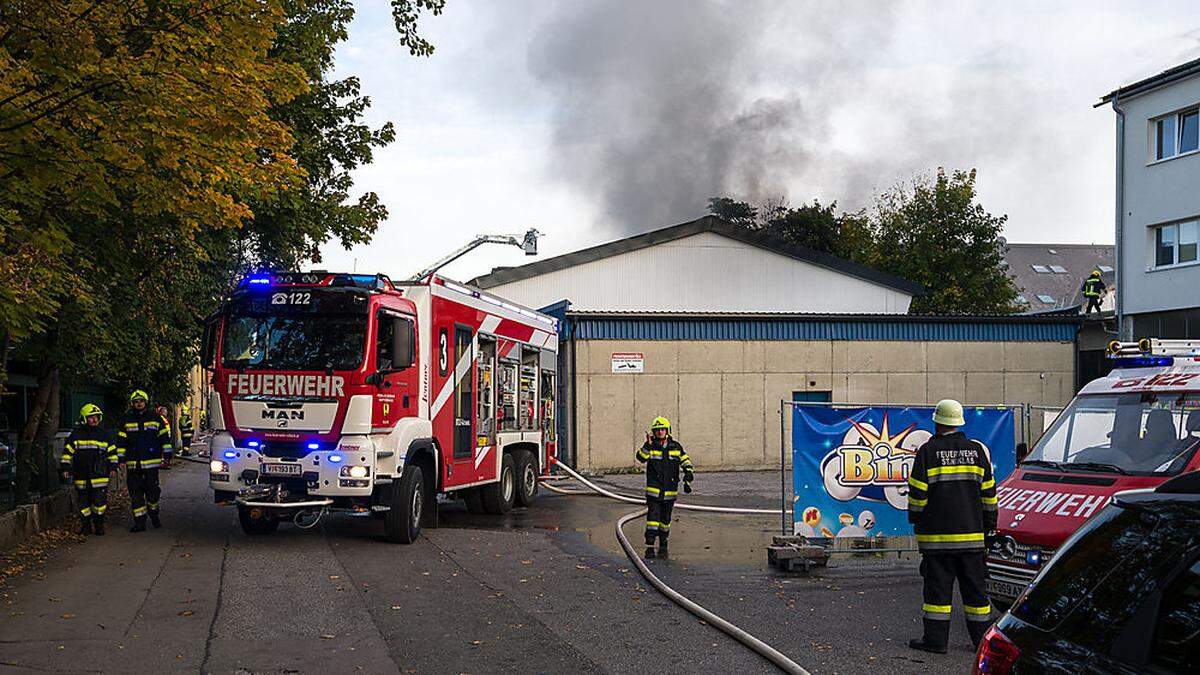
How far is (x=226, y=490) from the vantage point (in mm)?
12656

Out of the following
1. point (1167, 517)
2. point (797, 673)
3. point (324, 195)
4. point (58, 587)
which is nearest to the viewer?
point (1167, 517)

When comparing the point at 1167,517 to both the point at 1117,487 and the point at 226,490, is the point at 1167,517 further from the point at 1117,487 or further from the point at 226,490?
the point at 226,490

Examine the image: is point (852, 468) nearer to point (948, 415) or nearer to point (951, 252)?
point (948, 415)

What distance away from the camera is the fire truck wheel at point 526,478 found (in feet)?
59.0

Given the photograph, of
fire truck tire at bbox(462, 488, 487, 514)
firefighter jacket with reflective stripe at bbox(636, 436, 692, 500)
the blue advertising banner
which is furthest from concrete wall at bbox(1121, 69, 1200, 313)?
firefighter jacket with reflective stripe at bbox(636, 436, 692, 500)

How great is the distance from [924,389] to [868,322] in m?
2.41

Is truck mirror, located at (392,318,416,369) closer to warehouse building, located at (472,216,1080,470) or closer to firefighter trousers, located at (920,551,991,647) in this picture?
firefighter trousers, located at (920,551,991,647)

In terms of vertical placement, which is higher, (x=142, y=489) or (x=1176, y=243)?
(x=1176, y=243)

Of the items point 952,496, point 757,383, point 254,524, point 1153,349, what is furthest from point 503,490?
point 757,383

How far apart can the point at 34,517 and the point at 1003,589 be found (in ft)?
37.1

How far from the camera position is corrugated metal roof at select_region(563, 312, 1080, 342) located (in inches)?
1064

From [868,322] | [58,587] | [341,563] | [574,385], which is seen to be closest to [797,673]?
[341,563]

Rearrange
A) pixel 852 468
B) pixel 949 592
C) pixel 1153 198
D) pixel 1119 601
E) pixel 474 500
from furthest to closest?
pixel 1153 198, pixel 474 500, pixel 852 468, pixel 949 592, pixel 1119 601

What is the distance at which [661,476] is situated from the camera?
1265 centimetres
